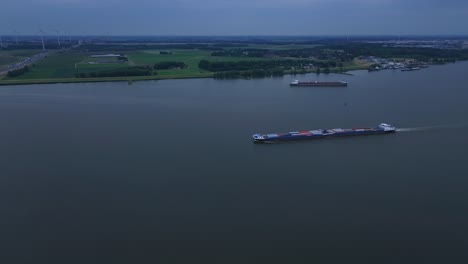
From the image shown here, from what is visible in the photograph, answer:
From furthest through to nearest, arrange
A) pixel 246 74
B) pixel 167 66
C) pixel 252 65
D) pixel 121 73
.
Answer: pixel 252 65 → pixel 167 66 → pixel 246 74 → pixel 121 73

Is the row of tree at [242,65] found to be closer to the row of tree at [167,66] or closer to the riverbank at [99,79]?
the row of tree at [167,66]

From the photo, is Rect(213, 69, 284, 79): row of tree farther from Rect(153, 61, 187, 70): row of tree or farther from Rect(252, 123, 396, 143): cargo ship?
Rect(252, 123, 396, 143): cargo ship

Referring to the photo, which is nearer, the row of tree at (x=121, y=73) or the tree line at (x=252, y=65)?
the row of tree at (x=121, y=73)

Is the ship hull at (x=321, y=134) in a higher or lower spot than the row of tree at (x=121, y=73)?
lower

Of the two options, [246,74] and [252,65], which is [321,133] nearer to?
[246,74]

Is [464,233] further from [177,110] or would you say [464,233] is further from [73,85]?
[73,85]

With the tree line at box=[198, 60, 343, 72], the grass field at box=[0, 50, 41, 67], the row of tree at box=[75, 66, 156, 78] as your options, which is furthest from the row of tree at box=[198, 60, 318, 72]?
the grass field at box=[0, 50, 41, 67]

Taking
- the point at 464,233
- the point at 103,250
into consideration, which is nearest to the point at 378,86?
the point at 464,233

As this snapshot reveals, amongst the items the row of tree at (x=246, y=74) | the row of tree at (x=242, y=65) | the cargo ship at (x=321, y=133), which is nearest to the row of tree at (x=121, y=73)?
the row of tree at (x=246, y=74)

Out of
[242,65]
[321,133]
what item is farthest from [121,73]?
[321,133]
